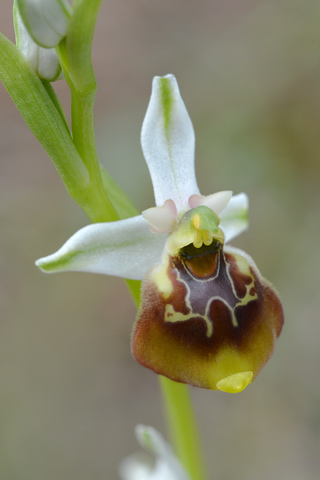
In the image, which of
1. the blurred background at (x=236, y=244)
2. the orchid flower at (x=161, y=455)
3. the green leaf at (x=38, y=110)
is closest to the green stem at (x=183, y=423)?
the orchid flower at (x=161, y=455)

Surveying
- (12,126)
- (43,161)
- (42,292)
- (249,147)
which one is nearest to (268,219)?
(249,147)

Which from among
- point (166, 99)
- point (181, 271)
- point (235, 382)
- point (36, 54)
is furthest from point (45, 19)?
point (235, 382)

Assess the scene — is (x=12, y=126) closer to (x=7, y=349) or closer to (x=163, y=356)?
(x=7, y=349)

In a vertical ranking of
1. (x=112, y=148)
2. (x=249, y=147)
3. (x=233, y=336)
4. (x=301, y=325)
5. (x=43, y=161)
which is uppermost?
(x=43, y=161)

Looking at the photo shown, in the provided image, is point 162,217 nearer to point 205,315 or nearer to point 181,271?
point 181,271

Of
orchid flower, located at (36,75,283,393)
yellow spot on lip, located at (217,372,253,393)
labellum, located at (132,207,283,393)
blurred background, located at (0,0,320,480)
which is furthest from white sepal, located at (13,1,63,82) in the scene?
blurred background, located at (0,0,320,480)

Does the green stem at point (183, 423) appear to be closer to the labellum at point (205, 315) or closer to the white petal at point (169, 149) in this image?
the labellum at point (205, 315)
